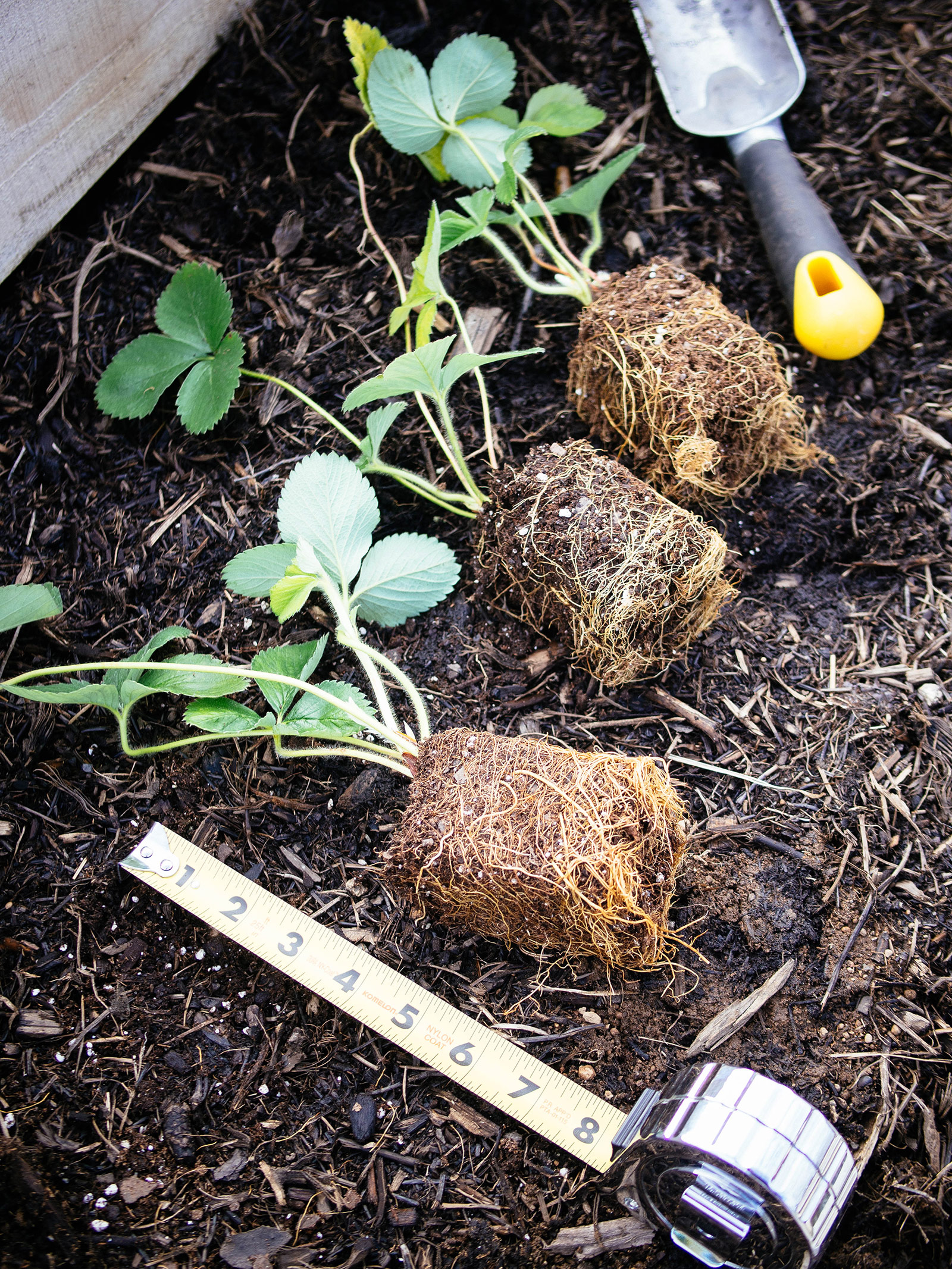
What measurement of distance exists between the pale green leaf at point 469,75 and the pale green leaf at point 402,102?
3 centimetres

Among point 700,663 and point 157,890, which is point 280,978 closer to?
point 157,890

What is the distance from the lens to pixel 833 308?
163 cm

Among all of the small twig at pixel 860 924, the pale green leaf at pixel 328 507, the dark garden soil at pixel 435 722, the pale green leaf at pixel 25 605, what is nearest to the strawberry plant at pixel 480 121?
the dark garden soil at pixel 435 722

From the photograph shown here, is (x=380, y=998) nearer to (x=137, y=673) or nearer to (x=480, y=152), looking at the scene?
(x=137, y=673)

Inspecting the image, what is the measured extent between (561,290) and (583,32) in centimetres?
79

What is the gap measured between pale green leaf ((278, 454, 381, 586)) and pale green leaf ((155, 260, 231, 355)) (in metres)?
0.39

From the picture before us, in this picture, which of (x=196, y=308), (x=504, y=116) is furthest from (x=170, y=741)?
(x=504, y=116)

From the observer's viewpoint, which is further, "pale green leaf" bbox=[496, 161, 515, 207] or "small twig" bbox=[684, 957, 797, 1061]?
"pale green leaf" bbox=[496, 161, 515, 207]

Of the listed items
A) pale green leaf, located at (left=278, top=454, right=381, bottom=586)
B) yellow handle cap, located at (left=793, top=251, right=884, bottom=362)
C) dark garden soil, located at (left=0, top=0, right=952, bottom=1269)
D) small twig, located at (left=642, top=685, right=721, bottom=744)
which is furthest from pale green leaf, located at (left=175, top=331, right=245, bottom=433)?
yellow handle cap, located at (left=793, top=251, right=884, bottom=362)

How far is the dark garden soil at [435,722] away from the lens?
49.5 inches

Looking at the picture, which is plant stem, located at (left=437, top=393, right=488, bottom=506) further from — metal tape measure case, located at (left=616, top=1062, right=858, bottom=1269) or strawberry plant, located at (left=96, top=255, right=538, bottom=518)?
metal tape measure case, located at (left=616, top=1062, right=858, bottom=1269)

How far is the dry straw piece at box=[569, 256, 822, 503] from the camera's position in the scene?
1512 millimetres

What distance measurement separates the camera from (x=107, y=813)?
1.46 metres

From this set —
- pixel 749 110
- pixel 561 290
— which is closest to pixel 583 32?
pixel 749 110
